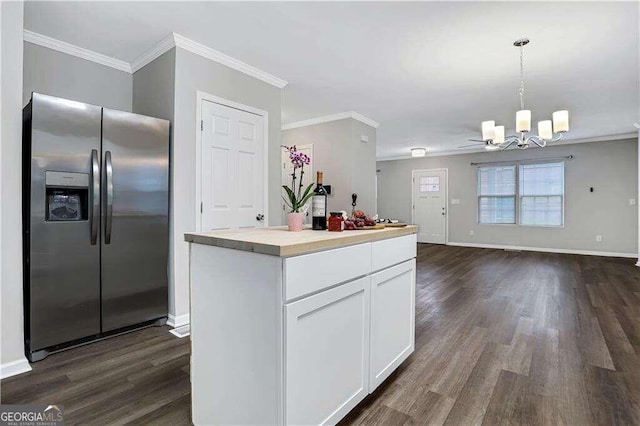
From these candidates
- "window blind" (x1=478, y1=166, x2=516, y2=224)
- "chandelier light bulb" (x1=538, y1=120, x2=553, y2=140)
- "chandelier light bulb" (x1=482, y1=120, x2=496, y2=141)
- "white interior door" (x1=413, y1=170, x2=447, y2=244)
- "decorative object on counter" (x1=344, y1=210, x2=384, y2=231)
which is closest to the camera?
"decorative object on counter" (x1=344, y1=210, x2=384, y2=231)

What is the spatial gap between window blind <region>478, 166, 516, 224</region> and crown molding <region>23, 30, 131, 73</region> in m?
7.77

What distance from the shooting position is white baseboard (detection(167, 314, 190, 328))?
2.77 metres

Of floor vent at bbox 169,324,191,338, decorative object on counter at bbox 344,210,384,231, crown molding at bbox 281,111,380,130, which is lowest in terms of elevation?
floor vent at bbox 169,324,191,338

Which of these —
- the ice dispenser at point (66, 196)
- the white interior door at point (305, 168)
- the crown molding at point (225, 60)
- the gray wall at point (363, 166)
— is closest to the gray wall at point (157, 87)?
the crown molding at point (225, 60)

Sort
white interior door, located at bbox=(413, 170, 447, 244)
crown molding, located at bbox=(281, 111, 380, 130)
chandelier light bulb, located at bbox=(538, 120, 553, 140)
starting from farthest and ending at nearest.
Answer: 1. white interior door, located at bbox=(413, 170, 447, 244)
2. crown molding, located at bbox=(281, 111, 380, 130)
3. chandelier light bulb, located at bbox=(538, 120, 553, 140)

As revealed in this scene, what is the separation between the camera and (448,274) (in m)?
5.04

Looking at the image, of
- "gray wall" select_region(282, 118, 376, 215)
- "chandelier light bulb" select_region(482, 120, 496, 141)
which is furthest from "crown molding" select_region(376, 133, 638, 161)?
"chandelier light bulb" select_region(482, 120, 496, 141)

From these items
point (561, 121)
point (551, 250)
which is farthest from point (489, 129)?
point (551, 250)

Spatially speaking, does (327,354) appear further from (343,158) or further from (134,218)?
(343,158)

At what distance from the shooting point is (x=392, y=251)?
188 cm

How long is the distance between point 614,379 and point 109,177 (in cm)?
365

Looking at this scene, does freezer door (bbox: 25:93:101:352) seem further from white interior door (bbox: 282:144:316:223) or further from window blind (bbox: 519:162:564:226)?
window blind (bbox: 519:162:564:226)

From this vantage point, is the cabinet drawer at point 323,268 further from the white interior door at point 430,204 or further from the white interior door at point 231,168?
the white interior door at point 430,204

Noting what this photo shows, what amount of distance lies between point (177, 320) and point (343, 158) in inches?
131
